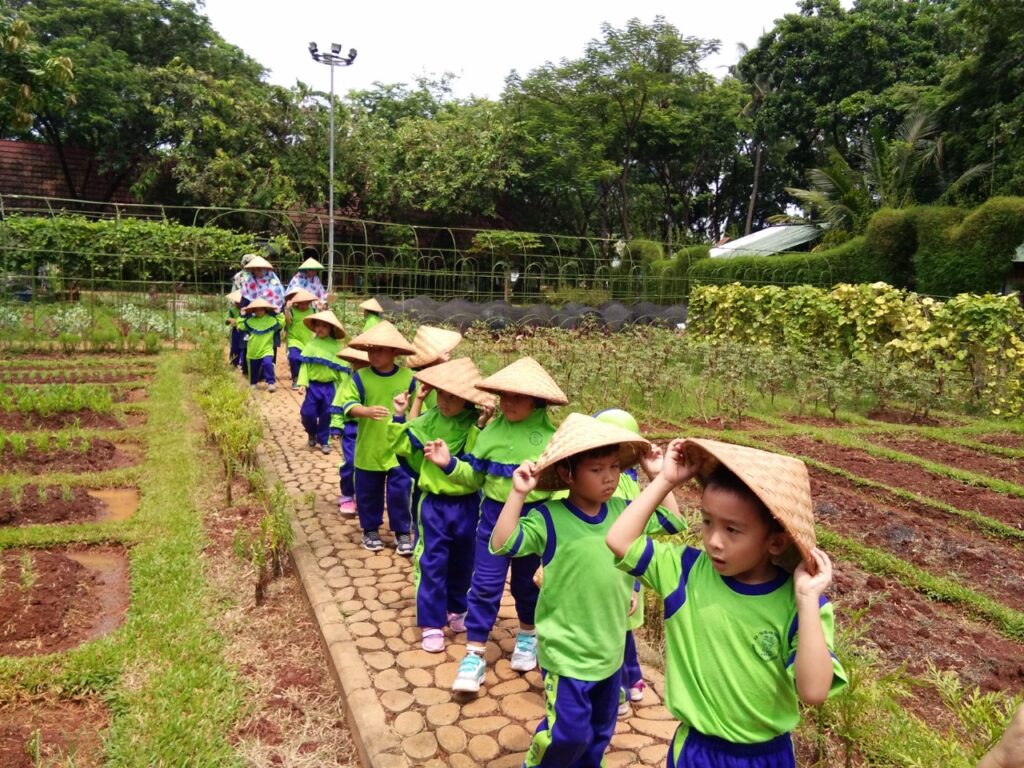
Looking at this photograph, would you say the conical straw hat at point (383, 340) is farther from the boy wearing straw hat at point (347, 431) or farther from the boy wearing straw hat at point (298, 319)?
the boy wearing straw hat at point (298, 319)

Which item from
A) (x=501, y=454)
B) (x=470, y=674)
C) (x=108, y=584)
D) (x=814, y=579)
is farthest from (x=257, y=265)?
(x=814, y=579)

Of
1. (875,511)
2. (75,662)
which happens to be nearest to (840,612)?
(875,511)

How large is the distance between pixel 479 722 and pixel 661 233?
34.4 m

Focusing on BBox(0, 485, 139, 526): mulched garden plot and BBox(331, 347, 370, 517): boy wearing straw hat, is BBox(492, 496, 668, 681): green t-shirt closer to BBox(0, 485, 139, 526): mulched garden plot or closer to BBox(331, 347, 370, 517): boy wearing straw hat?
BBox(331, 347, 370, 517): boy wearing straw hat

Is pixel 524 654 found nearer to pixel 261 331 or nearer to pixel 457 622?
pixel 457 622

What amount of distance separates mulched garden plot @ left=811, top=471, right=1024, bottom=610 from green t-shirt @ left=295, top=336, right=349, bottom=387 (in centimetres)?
420

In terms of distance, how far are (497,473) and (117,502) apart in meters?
3.93

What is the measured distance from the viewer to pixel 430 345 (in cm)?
440

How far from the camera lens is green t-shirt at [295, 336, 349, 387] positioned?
6.25 metres

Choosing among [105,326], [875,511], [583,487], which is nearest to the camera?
[583,487]

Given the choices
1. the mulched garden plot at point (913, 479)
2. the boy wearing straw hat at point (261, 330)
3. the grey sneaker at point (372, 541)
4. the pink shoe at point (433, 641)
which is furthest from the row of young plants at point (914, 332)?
the pink shoe at point (433, 641)

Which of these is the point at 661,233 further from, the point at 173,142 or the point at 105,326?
the point at 105,326

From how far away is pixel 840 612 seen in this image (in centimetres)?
409

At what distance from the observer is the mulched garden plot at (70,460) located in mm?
6094
